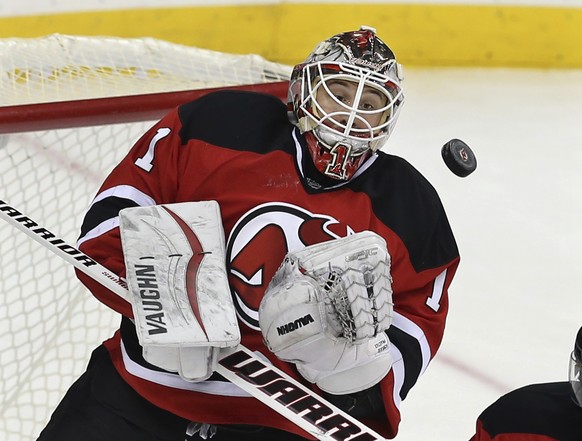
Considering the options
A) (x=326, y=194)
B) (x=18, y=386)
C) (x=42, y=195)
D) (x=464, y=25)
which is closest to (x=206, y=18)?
(x=464, y=25)

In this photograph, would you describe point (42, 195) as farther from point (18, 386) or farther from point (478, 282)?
point (478, 282)

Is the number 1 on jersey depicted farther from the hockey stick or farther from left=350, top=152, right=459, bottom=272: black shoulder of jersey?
left=350, top=152, right=459, bottom=272: black shoulder of jersey

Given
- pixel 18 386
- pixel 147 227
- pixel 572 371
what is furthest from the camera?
pixel 18 386

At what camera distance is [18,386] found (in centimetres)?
247

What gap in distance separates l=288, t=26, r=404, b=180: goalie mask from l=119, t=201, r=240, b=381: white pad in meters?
0.19

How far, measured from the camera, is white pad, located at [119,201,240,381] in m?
1.59

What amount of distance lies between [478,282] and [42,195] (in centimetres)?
105

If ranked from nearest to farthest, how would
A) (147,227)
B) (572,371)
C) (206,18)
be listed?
(572,371) < (147,227) < (206,18)

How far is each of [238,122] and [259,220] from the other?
0.64 feet

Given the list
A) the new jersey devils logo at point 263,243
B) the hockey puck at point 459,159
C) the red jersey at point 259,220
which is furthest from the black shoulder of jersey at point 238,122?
the hockey puck at point 459,159

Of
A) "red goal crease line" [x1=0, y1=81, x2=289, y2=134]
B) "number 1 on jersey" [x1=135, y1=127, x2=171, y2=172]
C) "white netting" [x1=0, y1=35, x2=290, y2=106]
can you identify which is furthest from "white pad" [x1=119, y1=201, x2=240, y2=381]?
"white netting" [x1=0, y1=35, x2=290, y2=106]

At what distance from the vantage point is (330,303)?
1562 millimetres

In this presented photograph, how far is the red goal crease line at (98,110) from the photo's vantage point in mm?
2365

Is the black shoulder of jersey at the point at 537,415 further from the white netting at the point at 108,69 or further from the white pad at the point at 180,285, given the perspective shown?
the white netting at the point at 108,69
